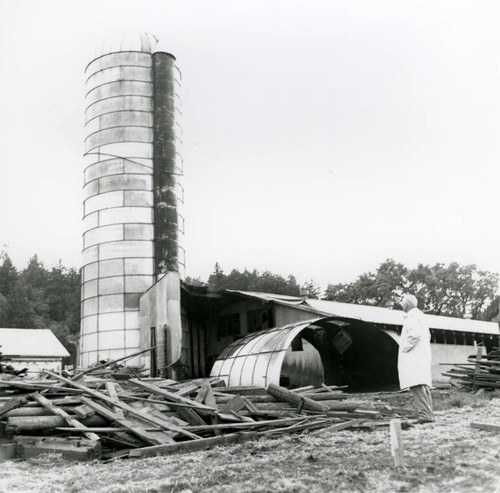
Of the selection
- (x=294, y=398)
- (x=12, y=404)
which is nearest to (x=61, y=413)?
(x=12, y=404)

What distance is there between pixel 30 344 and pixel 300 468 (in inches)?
1496

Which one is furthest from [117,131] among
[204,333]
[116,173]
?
[204,333]

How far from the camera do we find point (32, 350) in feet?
131

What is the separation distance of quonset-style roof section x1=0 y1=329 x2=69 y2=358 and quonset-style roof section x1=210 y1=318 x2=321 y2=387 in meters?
25.3

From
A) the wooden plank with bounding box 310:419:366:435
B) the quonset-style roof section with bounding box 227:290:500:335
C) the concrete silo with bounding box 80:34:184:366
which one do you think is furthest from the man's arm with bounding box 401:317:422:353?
the concrete silo with bounding box 80:34:184:366

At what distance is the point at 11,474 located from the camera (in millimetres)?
6727

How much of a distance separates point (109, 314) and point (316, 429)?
16.2 m

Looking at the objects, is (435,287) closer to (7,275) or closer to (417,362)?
(7,275)

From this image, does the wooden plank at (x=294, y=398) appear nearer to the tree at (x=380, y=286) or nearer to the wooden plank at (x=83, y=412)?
the wooden plank at (x=83, y=412)

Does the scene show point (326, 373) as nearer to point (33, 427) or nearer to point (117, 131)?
point (117, 131)

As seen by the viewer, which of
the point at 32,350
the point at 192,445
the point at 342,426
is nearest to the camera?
the point at 192,445

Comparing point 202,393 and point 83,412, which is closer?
point 83,412

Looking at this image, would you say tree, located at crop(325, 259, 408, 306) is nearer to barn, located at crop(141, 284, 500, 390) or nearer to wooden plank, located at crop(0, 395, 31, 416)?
barn, located at crop(141, 284, 500, 390)

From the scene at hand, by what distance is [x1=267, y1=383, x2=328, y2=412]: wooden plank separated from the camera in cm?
1045
